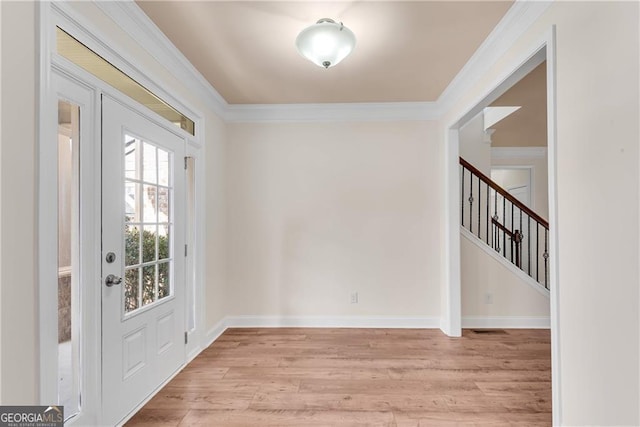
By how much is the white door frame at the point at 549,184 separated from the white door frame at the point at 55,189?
2.51 m

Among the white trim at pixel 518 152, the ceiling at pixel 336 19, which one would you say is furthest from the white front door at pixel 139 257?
the white trim at pixel 518 152

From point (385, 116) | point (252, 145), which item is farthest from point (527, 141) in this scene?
point (252, 145)

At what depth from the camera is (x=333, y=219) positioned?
377 cm

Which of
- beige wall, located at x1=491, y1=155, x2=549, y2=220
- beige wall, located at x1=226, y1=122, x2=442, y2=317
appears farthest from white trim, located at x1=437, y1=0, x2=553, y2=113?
beige wall, located at x1=491, y1=155, x2=549, y2=220

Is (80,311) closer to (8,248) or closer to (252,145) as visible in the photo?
(8,248)

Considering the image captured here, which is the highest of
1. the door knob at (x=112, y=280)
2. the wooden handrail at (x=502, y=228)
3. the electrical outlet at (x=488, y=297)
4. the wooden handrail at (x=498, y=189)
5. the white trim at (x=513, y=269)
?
the wooden handrail at (x=498, y=189)

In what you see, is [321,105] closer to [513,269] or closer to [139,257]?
[139,257]

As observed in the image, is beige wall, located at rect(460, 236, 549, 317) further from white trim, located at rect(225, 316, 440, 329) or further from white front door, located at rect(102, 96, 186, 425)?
white front door, located at rect(102, 96, 186, 425)

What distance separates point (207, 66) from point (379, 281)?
9.40ft

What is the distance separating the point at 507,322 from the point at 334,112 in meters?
3.19

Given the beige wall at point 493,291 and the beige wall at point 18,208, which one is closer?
the beige wall at point 18,208

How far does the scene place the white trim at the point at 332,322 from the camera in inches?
145

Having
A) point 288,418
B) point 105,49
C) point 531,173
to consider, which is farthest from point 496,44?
point 531,173

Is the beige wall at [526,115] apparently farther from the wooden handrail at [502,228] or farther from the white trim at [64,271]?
the white trim at [64,271]
